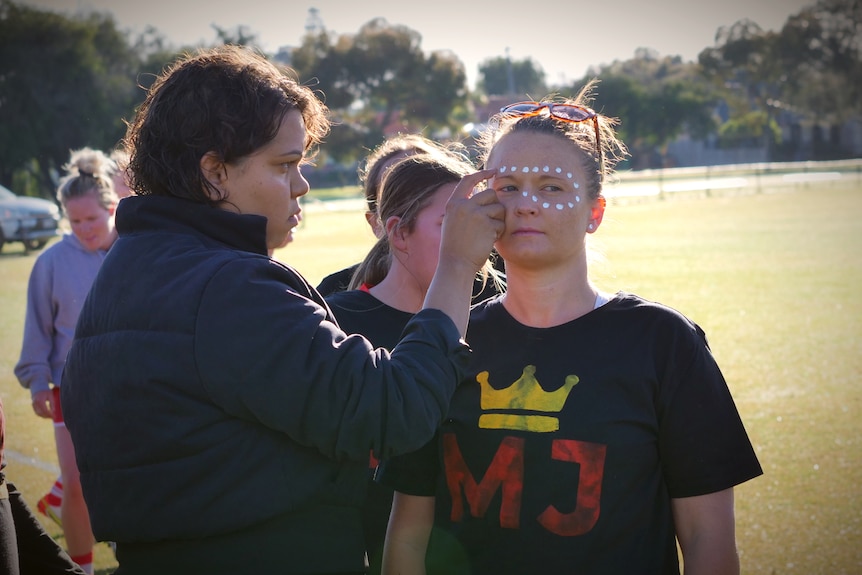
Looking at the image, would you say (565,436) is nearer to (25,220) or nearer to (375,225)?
(375,225)

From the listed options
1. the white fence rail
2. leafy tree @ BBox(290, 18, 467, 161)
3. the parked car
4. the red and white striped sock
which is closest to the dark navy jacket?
the red and white striped sock

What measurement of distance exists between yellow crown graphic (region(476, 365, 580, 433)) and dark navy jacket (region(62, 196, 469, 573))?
0.47 meters

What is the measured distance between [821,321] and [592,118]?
422 inches

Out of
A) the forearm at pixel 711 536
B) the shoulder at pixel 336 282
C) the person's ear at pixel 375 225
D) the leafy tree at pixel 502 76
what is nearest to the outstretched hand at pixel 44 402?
the shoulder at pixel 336 282

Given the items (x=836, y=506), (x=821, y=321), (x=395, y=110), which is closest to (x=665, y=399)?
(x=836, y=506)

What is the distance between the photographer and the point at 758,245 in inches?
860

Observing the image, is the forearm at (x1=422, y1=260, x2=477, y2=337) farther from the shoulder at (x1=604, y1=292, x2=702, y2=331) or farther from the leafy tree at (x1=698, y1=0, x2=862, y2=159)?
the leafy tree at (x1=698, y1=0, x2=862, y2=159)

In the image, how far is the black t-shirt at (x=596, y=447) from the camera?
2.33m

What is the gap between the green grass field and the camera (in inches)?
212

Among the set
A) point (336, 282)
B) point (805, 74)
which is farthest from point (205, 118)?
point (805, 74)

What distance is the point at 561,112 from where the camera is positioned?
2725mm

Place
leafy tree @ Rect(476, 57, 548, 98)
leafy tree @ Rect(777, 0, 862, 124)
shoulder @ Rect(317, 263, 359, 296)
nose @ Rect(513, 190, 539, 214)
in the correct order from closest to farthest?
1. nose @ Rect(513, 190, 539, 214)
2. shoulder @ Rect(317, 263, 359, 296)
3. leafy tree @ Rect(777, 0, 862, 124)
4. leafy tree @ Rect(476, 57, 548, 98)

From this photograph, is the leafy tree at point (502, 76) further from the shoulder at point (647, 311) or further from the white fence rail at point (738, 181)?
the shoulder at point (647, 311)

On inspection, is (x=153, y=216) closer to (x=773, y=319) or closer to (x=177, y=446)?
(x=177, y=446)
